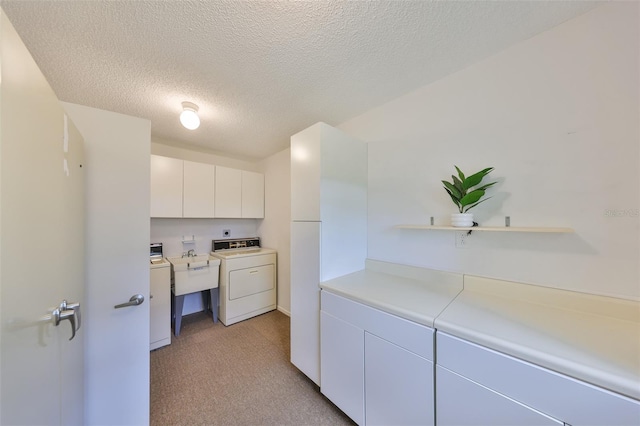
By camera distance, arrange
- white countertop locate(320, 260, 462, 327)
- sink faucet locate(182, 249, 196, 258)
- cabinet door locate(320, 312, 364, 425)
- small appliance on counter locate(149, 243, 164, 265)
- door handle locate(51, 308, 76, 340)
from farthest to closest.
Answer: sink faucet locate(182, 249, 196, 258)
small appliance on counter locate(149, 243, 164, 265)
cabinet door locate(320, 312, 364, 425)
white countertop locate(320, 260, 462, 327)
door handle locate(51, 308, 76, 340)

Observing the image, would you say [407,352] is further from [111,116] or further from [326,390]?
[111,116]

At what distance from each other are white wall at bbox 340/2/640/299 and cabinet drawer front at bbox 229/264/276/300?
2093 millimetres

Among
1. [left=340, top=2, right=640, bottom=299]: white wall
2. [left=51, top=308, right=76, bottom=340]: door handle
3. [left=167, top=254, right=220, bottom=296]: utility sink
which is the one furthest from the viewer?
[left=167, top=254, right=220, bottom=296]: utility sink

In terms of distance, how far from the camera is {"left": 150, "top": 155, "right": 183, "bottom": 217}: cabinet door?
2500 mm

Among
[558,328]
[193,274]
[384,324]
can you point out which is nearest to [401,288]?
[384,324]

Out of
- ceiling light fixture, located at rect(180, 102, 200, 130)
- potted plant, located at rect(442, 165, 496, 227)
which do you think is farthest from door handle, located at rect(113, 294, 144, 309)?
potted plant, located at rect(442, 165, 496, 227)

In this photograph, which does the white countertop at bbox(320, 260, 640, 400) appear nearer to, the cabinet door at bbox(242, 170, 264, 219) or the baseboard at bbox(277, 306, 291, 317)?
the baseboard at bbox(277, 306, 291, 317)

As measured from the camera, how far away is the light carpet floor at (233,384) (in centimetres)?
147

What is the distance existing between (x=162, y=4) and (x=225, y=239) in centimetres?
281

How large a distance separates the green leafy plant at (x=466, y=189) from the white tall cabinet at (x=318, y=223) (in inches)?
30.7

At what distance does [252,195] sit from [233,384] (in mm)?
2407

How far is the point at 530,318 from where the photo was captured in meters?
1.05

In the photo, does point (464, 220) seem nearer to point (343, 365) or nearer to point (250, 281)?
point (343, 365)

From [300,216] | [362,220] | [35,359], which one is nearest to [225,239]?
[300,216]
